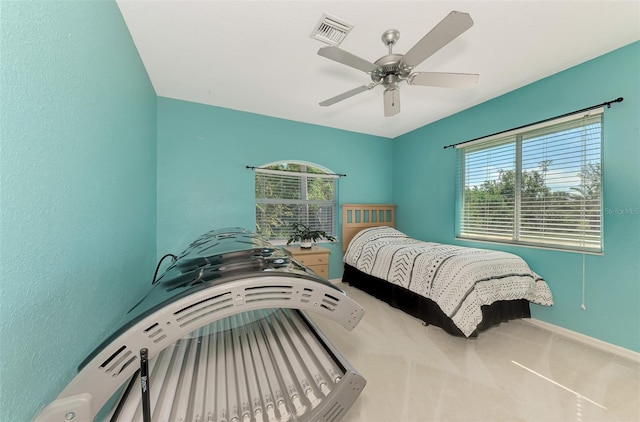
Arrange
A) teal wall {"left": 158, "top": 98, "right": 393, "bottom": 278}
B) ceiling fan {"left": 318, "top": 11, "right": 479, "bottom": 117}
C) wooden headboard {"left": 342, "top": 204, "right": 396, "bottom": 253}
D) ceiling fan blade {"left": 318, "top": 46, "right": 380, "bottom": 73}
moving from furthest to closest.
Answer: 1. wooden headboard {"left": 342, "top": 204, "right": 396, "bottom": 253}
2. teal wall {"left": 158, "top": 98, "right": 393, "bottom": 278}
3. ceiling fan blade {"left": 318, "top": 46, "right": 380, "bottom": 73}
4. ceiling fan {"left": 318, "top": 11, "right": 479, "bottom": 117}

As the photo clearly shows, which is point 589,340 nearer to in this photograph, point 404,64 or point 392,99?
point 392,99

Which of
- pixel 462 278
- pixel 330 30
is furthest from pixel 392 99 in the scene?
pixel 462 278

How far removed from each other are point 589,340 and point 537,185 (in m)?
1.48

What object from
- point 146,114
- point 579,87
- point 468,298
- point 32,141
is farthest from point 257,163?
point 579,87

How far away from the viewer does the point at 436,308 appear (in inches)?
91.0

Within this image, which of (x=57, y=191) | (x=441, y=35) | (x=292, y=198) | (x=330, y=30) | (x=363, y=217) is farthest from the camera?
(x=363, y=217)

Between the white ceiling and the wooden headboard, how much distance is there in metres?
1.73

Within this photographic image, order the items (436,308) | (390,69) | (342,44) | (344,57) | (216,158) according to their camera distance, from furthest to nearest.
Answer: (216,158)
(436,308)
(342,44)
(390,69)
(344,57)

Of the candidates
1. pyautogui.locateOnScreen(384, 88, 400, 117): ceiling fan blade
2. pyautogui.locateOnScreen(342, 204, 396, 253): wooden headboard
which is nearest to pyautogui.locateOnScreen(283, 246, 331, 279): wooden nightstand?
pyautogui.locateOnScreen(342, 204, 396, 253): wooden headboard

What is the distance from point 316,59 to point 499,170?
2.49 metres

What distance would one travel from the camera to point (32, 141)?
0.79 metres

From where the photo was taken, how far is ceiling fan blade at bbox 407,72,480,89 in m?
1.66

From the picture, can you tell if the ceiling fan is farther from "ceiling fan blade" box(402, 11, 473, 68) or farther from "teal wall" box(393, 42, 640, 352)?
"teal wall" box(393, 42, 640, 352)

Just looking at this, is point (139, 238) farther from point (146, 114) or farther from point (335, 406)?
point (335, 406)
